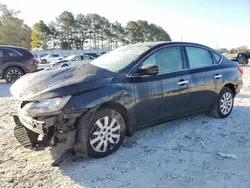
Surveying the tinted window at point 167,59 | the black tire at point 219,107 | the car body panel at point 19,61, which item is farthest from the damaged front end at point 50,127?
the car body panel at point 19,61

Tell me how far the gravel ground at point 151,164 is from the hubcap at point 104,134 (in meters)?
0.18

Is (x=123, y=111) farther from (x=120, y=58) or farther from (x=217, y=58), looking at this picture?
(x=217, y=58)

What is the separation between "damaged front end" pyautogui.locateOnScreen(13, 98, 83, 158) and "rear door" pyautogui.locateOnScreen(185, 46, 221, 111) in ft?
7.53

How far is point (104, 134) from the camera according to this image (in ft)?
10.7

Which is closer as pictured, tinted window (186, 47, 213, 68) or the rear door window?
tinted window (186, 47, 213, 68)

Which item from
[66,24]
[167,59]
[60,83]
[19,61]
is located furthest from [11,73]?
[66,24]

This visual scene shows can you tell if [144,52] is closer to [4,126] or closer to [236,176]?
[236,176]

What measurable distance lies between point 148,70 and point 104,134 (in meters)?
1.14

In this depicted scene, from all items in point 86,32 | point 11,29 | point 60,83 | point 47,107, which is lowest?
point 47,107

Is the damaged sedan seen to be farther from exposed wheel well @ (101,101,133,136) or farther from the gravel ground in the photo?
the gravel ground

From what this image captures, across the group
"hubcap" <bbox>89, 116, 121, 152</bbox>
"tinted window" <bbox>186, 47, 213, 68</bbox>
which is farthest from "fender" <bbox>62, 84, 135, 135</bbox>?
"tinted window" <bbox>186, 47, 213, 68</bbox>

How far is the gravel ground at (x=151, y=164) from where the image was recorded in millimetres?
2746

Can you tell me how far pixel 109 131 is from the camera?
3312 mm

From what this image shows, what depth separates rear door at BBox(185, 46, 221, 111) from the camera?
431cm
